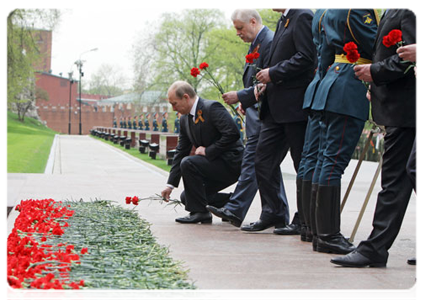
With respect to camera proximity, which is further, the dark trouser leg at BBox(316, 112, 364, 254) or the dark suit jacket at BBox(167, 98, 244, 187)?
the dark suit jacket at BBox(167, 98, 244, 187)

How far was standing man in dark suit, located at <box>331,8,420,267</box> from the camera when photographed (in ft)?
13.4

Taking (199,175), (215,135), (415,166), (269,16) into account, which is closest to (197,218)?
(199,175)

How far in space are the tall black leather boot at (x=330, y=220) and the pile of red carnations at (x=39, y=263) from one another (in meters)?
1.69

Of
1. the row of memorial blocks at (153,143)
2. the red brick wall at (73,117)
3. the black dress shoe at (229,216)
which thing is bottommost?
the red brick wall at (73,117)

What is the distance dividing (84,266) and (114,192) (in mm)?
5995

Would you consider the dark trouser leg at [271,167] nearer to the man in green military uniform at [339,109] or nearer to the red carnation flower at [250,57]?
the red carnation flower at [250,57]

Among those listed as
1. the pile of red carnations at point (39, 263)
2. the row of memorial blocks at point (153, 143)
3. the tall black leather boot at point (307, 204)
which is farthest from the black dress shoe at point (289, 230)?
the row of memorial blocks at point (153, 143)

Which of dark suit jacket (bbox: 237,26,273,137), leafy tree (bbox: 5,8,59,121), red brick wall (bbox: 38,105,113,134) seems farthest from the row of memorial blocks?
red brick wall (bbox: 38,105,113,134)

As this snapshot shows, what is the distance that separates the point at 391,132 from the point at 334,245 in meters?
0.98

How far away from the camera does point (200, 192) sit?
6.55 metres

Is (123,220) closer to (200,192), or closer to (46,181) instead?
(200,192)

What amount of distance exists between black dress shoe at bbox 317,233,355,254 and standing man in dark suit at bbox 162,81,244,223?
6.19ft

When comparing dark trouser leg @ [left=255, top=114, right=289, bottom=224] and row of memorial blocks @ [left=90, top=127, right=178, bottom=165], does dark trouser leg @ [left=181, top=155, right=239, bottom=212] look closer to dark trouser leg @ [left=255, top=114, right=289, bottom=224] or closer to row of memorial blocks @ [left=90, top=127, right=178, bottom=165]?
dark trouser leg @ [left=255, top=114, right=289, bottom=224]

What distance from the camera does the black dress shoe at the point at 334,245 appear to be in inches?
187
